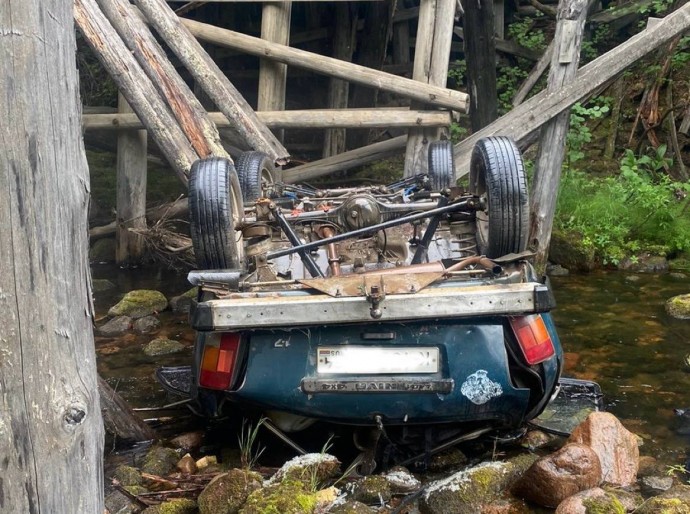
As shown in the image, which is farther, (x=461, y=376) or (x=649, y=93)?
(x=649, y=93)

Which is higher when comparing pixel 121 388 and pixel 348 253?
pixel 348 253

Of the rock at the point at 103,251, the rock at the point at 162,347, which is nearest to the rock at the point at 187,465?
the rock at the point at 162,347

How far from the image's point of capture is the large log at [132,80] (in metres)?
5.33

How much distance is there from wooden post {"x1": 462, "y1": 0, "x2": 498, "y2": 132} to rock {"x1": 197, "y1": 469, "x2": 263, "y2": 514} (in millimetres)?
6464

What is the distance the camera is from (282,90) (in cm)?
711

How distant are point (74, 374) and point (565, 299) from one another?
199 inches

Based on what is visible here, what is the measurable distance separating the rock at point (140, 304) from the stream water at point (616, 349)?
0.12 m

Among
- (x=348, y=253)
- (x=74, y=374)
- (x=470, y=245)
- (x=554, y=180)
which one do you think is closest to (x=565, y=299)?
(x=554, y=180)

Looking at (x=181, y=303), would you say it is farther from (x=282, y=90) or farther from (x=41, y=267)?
(x=41, y=267)

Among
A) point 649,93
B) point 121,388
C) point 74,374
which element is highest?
point 649,93

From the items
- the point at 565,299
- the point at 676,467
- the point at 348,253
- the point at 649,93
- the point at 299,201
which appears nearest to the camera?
the point at 676,467

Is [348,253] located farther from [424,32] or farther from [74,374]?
[424,32]

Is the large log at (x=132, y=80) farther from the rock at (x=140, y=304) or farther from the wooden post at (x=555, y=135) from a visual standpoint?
the wooden post at (x=555, y=135)

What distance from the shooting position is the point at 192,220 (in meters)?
3.33
